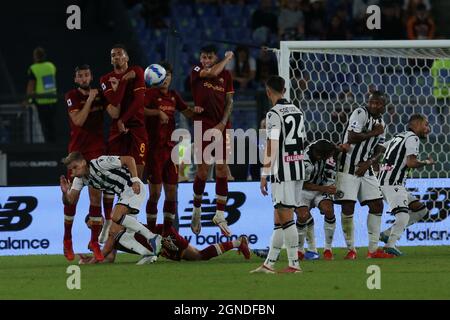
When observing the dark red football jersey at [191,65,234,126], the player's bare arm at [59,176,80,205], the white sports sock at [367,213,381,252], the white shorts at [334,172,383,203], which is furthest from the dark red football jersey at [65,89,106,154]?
the white sports sock at [367,213,381,252]

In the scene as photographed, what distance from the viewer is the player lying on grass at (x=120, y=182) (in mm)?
13547

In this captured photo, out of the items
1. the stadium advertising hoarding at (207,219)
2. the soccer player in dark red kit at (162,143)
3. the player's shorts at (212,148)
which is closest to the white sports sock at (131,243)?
the soccer player in dark red kit at (162,143)

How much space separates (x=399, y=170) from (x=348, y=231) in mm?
1049

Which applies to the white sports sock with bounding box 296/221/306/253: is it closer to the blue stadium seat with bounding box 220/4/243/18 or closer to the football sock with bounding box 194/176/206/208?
the football sock with bounding box 194/176/206/208

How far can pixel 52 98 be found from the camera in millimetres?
19156

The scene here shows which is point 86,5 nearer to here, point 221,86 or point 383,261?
point 221,86

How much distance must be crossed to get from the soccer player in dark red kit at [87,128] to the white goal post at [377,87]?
115 inches

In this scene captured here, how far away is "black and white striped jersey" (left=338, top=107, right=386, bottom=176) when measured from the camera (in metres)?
14.5

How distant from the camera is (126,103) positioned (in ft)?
46.4

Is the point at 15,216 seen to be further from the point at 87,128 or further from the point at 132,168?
the point at 132,168

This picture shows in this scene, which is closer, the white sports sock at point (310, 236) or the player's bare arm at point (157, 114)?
the player's bare arm at point (157, 114)

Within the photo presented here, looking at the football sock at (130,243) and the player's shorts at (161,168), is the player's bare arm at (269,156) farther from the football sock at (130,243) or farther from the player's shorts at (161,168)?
the player's shorts at (161,168)

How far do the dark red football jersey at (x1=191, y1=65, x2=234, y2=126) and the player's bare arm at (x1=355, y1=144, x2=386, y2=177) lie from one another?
5.57ft

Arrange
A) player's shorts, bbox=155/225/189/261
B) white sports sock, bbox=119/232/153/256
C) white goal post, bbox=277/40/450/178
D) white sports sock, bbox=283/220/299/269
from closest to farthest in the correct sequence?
white sports sock, bbox=283/220/299/269 → white sports sock, bbox=119/232/153/256 → player's shorts, bbox=155/225/189/261 → white goal post, bbox=277/40/450/178
